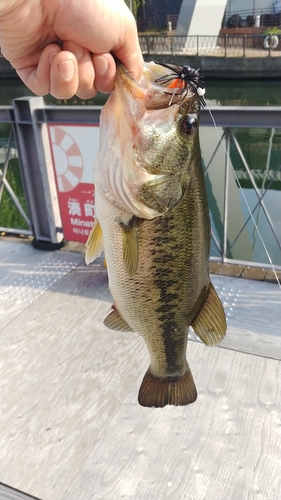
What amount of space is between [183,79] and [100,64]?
29cm

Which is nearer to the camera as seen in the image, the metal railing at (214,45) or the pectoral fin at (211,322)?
the pectoral fin at (211,322)

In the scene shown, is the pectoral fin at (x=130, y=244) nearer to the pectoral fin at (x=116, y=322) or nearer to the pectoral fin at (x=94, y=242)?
the pectoral fin at (x=94, y=242)

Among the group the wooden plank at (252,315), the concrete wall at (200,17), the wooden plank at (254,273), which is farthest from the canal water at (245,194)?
the concrete wall at (200,17)

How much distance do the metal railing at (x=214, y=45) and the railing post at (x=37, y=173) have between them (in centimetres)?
2289

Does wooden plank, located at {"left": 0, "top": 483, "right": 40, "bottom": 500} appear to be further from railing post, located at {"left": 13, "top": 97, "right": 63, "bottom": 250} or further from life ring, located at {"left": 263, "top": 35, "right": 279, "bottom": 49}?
life ring, located at {"left": 263, "top": 35, "right": 279, "bottom": 49}

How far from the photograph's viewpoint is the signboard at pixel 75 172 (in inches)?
159

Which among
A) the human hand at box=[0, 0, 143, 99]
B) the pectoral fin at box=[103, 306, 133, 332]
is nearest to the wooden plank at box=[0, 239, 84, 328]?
the pectoral fin at box=[103, 306, 133, 332]

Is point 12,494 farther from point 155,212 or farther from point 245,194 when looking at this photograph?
point 245,194

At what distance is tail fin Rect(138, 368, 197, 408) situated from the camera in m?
1.75

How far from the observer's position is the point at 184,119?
1.41m

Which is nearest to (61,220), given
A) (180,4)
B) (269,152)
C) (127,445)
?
(127,445)

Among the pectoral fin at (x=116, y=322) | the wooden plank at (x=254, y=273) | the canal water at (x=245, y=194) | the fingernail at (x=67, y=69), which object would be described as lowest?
the canal water at (x=245, y=194)

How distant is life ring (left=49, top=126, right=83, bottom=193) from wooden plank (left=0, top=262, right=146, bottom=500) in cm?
116

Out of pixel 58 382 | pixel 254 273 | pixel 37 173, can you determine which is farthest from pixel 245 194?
pixel 58 382
